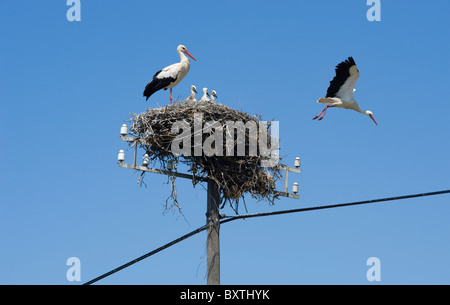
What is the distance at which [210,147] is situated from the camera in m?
12.9

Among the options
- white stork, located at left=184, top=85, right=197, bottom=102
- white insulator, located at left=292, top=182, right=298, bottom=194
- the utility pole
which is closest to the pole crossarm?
the utility pole

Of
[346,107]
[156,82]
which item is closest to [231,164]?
[156,82]

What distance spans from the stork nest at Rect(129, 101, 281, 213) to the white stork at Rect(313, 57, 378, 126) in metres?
2.79


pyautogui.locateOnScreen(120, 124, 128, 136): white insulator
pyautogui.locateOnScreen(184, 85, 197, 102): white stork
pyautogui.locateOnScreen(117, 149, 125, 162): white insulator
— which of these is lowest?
pyautogui.locateOnScreen(117, 149, 125, 162): white insulator

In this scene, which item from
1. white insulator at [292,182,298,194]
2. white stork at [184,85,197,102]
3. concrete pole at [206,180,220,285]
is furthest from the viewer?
white stork at [184,85,197,102]

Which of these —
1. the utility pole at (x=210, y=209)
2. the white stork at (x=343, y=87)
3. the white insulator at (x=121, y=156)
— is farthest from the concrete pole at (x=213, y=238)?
the white stork at (x=343, y=87)

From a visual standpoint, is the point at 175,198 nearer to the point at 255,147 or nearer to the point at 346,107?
the point at 255,147

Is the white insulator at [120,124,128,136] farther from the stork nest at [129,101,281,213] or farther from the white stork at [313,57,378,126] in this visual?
the white stork at [313,57,378,126]

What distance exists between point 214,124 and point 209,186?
1195 mm

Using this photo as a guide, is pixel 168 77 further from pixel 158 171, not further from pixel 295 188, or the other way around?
pixel 295 188

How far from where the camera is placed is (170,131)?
1298cm

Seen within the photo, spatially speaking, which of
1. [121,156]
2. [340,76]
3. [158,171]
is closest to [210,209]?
[158,171]

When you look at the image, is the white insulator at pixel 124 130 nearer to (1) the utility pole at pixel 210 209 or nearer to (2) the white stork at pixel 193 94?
(1) the utility pole at pixel 210 209

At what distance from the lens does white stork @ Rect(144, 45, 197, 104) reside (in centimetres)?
1493
